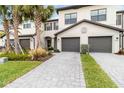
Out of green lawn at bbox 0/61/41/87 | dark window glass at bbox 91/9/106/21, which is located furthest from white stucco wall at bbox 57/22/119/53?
green lawn at bbox 0/61/41/87

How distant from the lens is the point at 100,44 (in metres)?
21.4

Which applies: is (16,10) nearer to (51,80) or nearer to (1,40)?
(51,80)

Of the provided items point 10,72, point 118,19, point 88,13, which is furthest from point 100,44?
point 10,72

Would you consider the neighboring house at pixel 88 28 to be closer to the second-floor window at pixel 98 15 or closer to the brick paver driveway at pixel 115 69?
the second-floor window at pixel 98 15

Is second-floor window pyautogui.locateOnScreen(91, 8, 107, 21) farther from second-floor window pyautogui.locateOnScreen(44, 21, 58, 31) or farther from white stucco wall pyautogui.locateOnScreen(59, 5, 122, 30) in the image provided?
second-floor window pyautogui.locateOnScreen(44, 21, 58, 31)

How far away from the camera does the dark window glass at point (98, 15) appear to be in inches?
875

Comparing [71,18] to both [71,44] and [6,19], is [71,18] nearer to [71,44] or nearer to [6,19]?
[71,44]

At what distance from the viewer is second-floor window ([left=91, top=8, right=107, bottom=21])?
22.2 meters

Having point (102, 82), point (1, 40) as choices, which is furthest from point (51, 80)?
point (1, 40)

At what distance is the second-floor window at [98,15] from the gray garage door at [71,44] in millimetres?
3813

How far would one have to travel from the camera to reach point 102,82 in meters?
6.52

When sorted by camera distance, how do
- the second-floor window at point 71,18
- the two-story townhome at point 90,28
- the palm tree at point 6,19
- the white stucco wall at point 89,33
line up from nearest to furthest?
the palm tree at point 6,19
the white stucco wall at point 89,33
the two-story townhome at point 90,28
the second-floor window at point 71,18

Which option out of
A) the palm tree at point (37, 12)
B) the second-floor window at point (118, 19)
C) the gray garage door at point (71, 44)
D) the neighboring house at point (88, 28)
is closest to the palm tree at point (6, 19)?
the palm tree at point (37, 12)
